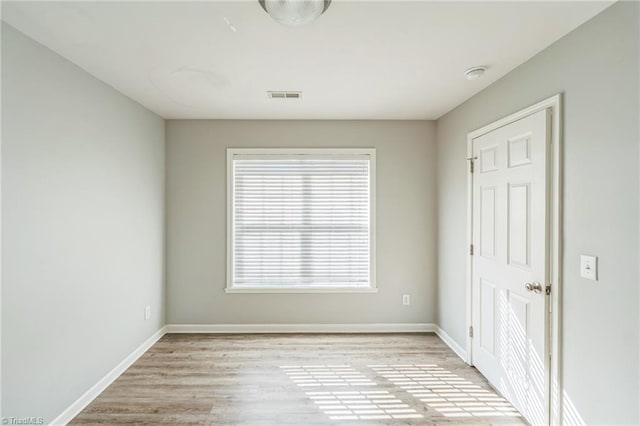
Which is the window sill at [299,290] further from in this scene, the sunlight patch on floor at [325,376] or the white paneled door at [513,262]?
the white paneled door at [513,262]

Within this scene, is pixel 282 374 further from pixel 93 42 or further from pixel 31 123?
pixel 93 42

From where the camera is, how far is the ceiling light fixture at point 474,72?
2.25 meters

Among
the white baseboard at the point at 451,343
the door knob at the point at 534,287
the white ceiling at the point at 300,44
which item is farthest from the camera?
the white baseboard at the point at 451,343

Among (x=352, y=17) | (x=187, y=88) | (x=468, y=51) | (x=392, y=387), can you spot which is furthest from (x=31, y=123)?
(x=392, y=387)

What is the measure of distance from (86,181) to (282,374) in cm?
219

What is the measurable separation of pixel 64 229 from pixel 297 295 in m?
2.28

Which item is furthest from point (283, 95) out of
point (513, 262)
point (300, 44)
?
point (513, 262)

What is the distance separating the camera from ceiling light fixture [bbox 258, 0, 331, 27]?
4.46 feet

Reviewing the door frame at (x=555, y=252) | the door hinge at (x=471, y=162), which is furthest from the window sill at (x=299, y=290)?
the door frame at (x=555, y=252)

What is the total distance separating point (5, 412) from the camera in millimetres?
1716

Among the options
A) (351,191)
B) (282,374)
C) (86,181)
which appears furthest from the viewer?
(351,191)

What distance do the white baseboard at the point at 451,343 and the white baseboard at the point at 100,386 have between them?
10.2 feet

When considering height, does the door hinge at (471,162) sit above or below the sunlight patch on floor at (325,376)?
above

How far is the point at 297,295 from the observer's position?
143 inches
